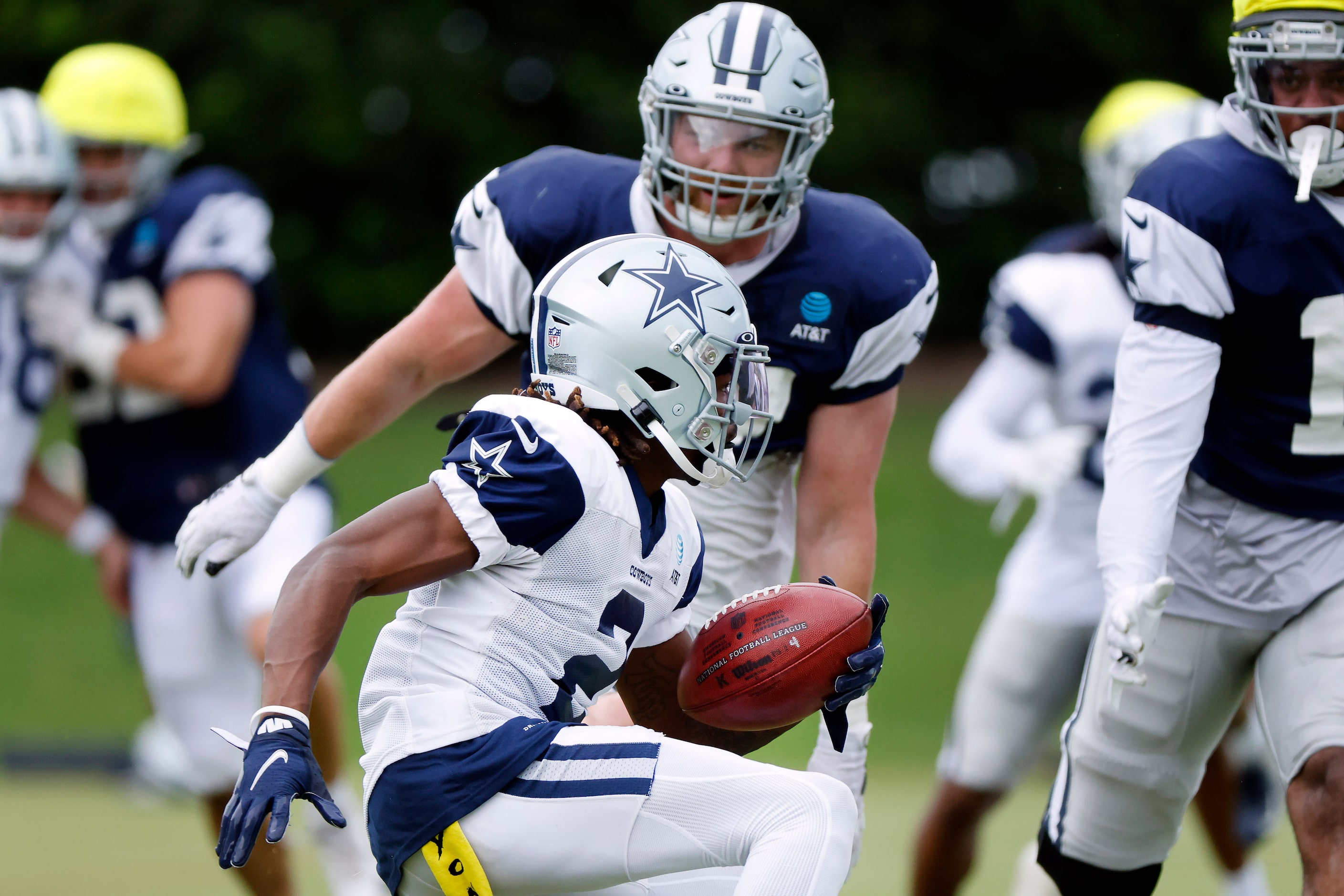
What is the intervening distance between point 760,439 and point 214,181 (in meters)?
2.50

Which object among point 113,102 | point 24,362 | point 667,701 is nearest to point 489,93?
point 113,102

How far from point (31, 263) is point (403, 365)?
2005 mm

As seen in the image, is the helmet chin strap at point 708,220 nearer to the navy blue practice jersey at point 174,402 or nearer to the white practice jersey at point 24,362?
the navy blue practice jersey at point 174,402

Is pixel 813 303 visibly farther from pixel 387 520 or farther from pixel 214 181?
pixel 214 181

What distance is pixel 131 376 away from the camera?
187 inches

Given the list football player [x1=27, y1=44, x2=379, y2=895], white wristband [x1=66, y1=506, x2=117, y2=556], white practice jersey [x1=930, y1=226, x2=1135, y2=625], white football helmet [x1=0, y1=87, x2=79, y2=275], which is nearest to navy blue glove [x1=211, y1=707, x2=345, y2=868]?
football player [x1=27, y1=44, x2=379, y2=895]

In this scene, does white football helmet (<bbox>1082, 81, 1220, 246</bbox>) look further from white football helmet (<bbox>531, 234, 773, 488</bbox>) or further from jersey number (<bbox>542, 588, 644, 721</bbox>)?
jersey number (<bbox>542, 588, 644, 721</bbox>)

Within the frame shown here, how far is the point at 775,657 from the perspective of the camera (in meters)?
2.76

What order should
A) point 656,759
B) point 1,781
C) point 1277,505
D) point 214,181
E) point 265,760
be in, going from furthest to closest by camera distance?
point 1,781
point 214,181
point 1277,505
point 656,759
point 265,760

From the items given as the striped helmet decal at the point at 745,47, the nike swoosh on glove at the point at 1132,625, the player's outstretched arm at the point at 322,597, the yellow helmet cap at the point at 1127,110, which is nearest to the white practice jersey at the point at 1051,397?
the yellow helmet cap at the point at 1127,110

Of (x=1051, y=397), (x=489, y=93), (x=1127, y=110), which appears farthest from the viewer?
(x=489, y=93)

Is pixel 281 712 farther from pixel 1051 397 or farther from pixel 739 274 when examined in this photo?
pixel 1051 397

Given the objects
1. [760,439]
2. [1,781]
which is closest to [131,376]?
[760,439]

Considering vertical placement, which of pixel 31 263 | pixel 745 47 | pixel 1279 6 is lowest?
pixel 31 263
